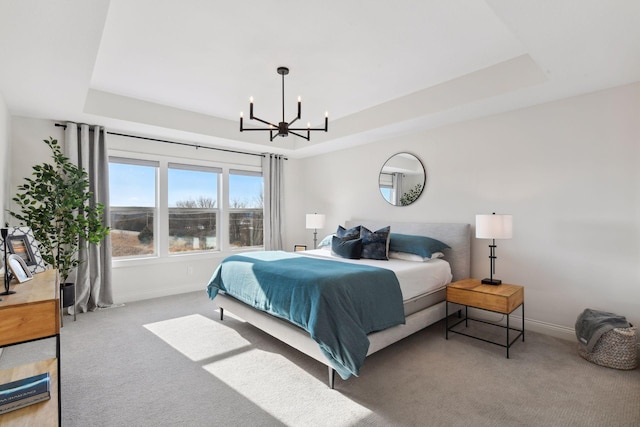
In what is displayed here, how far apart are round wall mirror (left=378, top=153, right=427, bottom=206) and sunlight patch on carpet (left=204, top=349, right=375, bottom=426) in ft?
9.03

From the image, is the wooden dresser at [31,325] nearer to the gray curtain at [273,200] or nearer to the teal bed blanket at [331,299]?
the teal bed blanket at [331,299]

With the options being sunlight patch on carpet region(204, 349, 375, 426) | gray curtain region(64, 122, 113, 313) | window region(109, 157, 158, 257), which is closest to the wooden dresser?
sunlight patch on carpet region(204, 349, 375, 426)

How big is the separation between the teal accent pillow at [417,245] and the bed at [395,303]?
0.40 ft

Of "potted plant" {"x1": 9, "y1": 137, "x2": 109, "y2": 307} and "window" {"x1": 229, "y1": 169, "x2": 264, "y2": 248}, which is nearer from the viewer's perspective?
"potted plant" {"x1": 9, "y1": 137, "x2": 109, "y2": 307}

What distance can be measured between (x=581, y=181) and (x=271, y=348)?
10.9ft

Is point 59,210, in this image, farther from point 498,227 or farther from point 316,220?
point 498,227

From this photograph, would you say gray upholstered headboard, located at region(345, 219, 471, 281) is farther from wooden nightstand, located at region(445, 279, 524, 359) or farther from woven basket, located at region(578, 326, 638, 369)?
woven basket, located at region(578, 326, 638, 369)

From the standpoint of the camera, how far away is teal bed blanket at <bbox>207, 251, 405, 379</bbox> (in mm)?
2203

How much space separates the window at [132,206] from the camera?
438cm

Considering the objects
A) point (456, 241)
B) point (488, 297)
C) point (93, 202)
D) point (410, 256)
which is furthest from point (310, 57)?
point (93, 202)

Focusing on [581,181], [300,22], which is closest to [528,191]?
[581,181]

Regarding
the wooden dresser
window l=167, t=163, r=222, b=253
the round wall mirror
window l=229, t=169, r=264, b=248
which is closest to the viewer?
the wooden dresser

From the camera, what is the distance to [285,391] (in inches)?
87.4

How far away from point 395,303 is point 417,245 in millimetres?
1135
